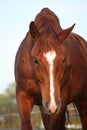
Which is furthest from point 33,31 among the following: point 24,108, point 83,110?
point 83,110

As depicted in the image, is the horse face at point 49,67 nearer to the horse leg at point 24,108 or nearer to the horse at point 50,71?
the horse at point 50,71

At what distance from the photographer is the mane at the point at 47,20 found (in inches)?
273

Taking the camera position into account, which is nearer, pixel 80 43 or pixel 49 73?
pixel 49 73

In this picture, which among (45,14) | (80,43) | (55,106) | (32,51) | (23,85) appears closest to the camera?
(55,106)

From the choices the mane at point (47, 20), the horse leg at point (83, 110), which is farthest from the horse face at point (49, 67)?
the horse leg at point (83, 110)

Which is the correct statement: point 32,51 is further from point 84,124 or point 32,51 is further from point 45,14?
point 84,124

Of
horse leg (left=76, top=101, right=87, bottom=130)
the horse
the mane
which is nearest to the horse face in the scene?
the horse

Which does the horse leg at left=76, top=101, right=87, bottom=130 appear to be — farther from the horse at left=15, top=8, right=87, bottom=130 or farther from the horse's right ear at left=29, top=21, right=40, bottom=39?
the horse's right ear at left=29, top=21, right=40, bottom=39

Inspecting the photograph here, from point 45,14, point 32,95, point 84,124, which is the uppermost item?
point 45,14

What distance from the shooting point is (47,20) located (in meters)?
7.09

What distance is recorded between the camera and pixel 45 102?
5852mm

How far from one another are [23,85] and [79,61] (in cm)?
126

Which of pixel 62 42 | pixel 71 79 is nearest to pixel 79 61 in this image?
pixel 71 79

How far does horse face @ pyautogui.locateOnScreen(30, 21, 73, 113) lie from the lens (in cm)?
582
